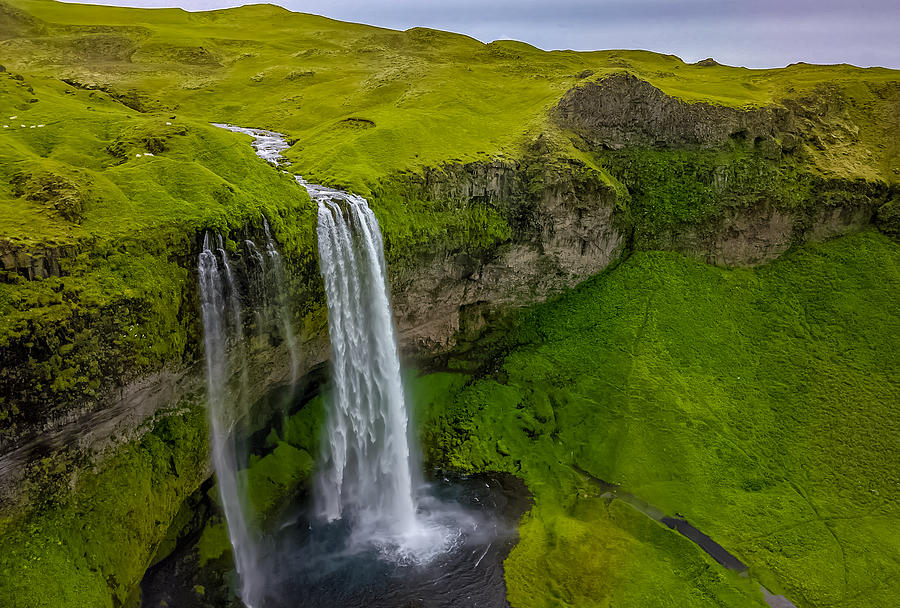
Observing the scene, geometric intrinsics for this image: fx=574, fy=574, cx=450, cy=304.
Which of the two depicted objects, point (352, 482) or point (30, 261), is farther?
point (352, 482)

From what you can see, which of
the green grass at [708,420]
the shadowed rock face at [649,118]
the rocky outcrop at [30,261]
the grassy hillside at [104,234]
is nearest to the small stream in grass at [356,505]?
the grassy hillside at [104,234]

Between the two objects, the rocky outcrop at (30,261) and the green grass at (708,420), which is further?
the green grass at (708,420)

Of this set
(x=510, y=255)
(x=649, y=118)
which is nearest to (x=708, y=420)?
(x=510, y=255)

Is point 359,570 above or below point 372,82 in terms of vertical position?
below

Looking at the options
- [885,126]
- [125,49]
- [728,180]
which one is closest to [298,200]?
[728,180]

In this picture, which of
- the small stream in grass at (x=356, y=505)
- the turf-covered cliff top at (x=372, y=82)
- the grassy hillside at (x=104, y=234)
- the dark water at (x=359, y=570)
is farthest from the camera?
the turf-covered cliff top at (x=372, y=82)

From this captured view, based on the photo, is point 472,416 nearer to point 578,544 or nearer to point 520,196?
point 578,544

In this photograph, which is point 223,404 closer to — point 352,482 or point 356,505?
point 352,482

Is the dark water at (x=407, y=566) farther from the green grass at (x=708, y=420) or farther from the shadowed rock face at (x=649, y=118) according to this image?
the shadowed rock face at (x=649, y=118)
